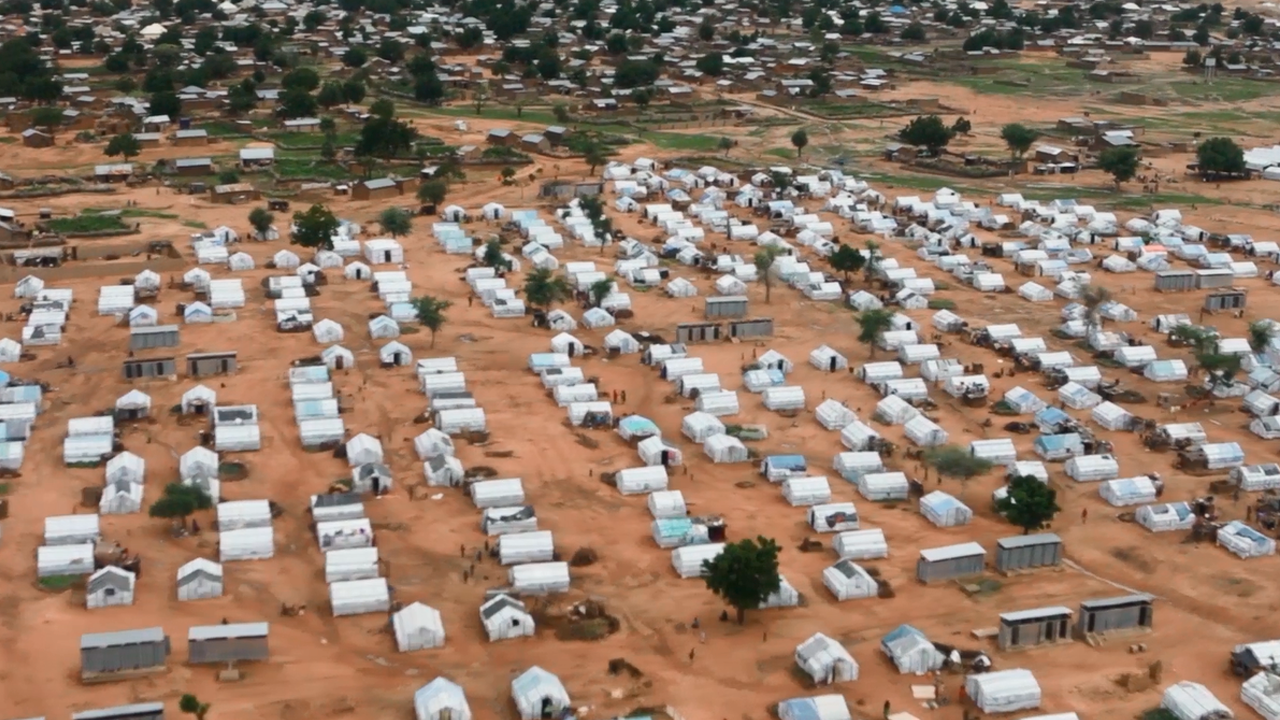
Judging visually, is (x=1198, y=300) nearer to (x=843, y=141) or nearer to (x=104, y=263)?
(x=843, y=141)

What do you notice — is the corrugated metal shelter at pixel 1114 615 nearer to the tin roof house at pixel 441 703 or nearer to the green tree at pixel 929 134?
the tin roof house at pixel 441 703

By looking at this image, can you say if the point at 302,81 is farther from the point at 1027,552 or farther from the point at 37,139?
the point at 1027,552

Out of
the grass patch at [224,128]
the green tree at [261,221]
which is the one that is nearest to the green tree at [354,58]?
the grass patch at [224,128]

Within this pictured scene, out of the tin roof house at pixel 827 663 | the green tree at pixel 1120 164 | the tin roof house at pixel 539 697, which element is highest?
the tin roof house at pixel 539 697

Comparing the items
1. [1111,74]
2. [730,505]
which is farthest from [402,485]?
[1111,74]

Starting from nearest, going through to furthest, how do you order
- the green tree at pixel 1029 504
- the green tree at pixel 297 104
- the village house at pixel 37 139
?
the green tree at pixel 1029 504, the village house at pixel 37 139, the green tree at pixel 297 104

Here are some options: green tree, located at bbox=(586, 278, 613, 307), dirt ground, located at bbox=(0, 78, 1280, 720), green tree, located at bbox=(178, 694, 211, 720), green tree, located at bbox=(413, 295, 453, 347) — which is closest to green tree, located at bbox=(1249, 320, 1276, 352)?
dirt ground, located at bbox=(0, 78, 1280, 720)

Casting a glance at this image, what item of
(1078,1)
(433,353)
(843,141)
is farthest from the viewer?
(1078,1)
